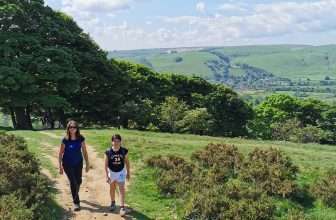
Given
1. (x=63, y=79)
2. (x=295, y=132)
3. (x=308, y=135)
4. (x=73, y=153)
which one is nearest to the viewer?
(x=73, y=153)

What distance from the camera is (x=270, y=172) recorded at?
19844 mm

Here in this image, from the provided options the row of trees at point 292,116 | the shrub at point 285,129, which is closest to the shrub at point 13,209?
the shrub at point 285,129

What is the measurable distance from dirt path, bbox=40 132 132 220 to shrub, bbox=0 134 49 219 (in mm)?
890

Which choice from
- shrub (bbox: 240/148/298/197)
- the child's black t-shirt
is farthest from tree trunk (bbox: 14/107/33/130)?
the child's black t-shirt

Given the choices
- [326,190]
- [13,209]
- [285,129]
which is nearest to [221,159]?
[326,190]

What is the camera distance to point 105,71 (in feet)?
165

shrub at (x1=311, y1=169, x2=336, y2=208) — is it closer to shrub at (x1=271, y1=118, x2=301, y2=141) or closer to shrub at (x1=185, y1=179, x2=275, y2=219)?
shrub at (x1=185, y1=179, x2=275, y2=219)

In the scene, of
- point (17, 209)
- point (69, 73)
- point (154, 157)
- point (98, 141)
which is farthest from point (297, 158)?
point (69, 73)

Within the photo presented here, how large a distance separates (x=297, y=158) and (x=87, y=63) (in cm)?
2877

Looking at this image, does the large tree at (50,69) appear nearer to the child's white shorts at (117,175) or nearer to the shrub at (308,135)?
the child's white shorts at (117,175)

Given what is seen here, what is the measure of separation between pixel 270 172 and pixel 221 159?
8.31 ft

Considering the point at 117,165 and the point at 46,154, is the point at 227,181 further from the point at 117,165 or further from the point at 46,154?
the point at 46,154

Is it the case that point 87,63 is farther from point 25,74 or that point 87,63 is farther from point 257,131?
point 257,131

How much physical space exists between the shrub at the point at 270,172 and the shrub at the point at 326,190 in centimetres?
95
